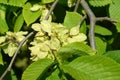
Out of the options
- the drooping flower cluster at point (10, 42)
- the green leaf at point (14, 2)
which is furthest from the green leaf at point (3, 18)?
the drooping flower cluster at point (10, 42)

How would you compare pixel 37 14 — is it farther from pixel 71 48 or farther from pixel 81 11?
pixel 71 48

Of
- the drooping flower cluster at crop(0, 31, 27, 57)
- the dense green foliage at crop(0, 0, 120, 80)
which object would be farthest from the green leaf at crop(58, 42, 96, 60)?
the drooping flower cluster at crop(0, 31, 27, 57)

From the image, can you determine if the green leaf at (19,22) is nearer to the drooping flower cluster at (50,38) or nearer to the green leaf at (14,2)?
the green leaf at (14,2)

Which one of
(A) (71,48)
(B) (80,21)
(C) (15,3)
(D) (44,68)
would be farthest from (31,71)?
(C) (15,3)

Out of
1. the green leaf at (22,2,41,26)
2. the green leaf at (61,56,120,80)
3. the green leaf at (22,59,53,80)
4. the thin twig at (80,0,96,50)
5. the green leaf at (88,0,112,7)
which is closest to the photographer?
the green leaf at (61,56,120,80)

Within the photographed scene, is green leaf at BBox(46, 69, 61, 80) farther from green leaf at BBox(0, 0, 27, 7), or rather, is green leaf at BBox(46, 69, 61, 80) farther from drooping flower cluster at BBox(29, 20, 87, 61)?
green leaf at BBox(0, 0, 27, 7)
